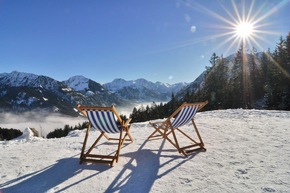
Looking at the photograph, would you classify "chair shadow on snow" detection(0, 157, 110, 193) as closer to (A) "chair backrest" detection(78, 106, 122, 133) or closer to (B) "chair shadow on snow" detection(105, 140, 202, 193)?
(B) "chair shadow on snow" detection(105, 140, 202, 193)

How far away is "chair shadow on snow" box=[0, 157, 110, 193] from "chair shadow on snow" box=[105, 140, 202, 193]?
55cm

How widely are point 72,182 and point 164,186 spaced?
1.66 m

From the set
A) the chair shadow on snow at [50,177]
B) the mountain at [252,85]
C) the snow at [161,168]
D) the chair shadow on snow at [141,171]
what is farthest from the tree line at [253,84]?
the chair shadow on snow at [50,177]

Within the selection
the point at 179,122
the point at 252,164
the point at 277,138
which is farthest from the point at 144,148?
the point at 277,138

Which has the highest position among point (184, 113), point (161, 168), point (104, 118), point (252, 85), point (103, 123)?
point (252, 85)

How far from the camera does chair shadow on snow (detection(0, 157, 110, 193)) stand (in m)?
3.68

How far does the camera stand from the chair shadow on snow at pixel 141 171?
3607 millimetres

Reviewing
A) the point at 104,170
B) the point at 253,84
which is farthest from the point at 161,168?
the point at 253,84

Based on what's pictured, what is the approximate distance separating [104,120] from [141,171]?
143 cm

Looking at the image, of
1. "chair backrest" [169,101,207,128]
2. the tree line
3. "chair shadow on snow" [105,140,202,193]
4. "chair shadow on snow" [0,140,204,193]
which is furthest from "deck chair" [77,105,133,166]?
the tree line

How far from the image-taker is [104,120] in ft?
16.1

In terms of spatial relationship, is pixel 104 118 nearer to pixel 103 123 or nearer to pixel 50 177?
pixel 103 123

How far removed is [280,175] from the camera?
3613 mm

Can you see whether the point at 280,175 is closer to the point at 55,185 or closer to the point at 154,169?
the point at 154,169
